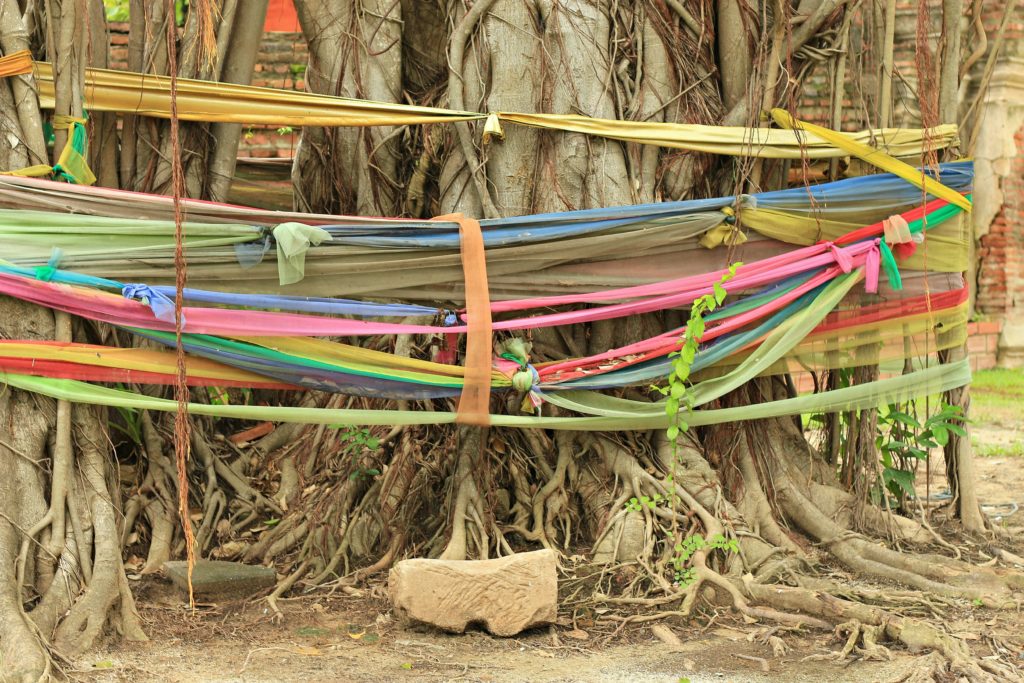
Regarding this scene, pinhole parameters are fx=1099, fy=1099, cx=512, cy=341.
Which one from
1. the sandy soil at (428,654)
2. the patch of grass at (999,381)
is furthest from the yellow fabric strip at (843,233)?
the patch of grass at (999,381)

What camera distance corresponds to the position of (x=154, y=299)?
11.8 feet

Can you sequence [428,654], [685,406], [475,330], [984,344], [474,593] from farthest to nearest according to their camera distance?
[984,344], [685,406], [475,330], [474,593], [428,654]

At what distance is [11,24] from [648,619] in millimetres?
2989

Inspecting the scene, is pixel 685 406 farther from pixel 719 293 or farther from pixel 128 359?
pixel 128 359

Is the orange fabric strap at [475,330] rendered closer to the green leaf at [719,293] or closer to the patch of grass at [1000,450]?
the green leaf at [719,293]

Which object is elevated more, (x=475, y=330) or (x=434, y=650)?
(x=475, y=330)

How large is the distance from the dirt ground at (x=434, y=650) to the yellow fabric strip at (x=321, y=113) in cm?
179

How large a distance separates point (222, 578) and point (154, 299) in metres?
1.06

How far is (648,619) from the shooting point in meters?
3.72

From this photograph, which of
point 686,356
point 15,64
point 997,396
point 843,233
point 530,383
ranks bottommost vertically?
point 997,396

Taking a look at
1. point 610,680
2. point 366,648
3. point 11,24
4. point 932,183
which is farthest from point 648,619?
point 11,24

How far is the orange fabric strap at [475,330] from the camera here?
3.90m

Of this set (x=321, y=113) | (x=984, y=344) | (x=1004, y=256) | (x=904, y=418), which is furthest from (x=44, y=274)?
(x=1004, y=256)

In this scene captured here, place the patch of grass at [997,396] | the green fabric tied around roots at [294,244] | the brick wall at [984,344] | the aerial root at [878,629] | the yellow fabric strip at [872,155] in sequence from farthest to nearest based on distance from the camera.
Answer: the brick wall at [984,344] → the patch of grass at [997,396] → the yellow fabric strip at [872,155] → the green fabric tied around roots at [294,244] → the aerial root at [878,629]
